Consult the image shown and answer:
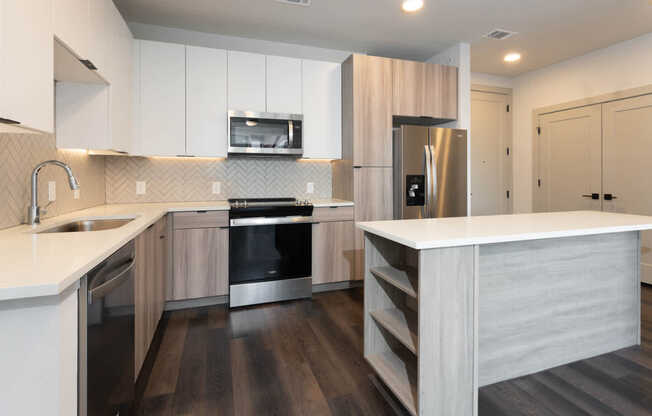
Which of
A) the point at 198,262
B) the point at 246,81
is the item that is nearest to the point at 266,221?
A: the point at 198,262

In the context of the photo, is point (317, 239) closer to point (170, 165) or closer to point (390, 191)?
point (390, 191)

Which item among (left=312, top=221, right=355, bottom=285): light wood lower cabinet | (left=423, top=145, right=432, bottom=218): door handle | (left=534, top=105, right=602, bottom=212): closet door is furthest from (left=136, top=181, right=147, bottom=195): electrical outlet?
(left=534, top=105, right=602, bottom=212): closet door

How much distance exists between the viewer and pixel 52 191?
2141 mm

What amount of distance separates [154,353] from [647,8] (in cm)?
494

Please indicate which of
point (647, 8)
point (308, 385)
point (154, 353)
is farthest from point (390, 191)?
point (647, 8)

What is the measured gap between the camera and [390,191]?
11.7 ft

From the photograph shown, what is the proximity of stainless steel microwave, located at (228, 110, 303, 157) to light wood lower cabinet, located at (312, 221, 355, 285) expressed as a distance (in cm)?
84

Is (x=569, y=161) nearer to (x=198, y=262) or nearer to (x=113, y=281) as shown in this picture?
(x=198, y=262)

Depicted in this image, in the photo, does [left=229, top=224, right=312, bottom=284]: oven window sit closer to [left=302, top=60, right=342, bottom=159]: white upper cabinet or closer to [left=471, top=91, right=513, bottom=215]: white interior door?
[left=302, top=60, right=342, bottom=159]: white upper cabinet

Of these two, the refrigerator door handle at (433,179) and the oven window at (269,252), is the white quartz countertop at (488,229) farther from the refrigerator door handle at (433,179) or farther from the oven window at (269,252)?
the oven window at (269,252)

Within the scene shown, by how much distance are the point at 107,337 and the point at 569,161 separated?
5.16 meters

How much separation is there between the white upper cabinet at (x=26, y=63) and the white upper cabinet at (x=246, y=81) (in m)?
1.86

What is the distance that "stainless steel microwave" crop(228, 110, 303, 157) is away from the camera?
321 centimetres

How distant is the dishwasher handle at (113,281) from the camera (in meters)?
1.14
